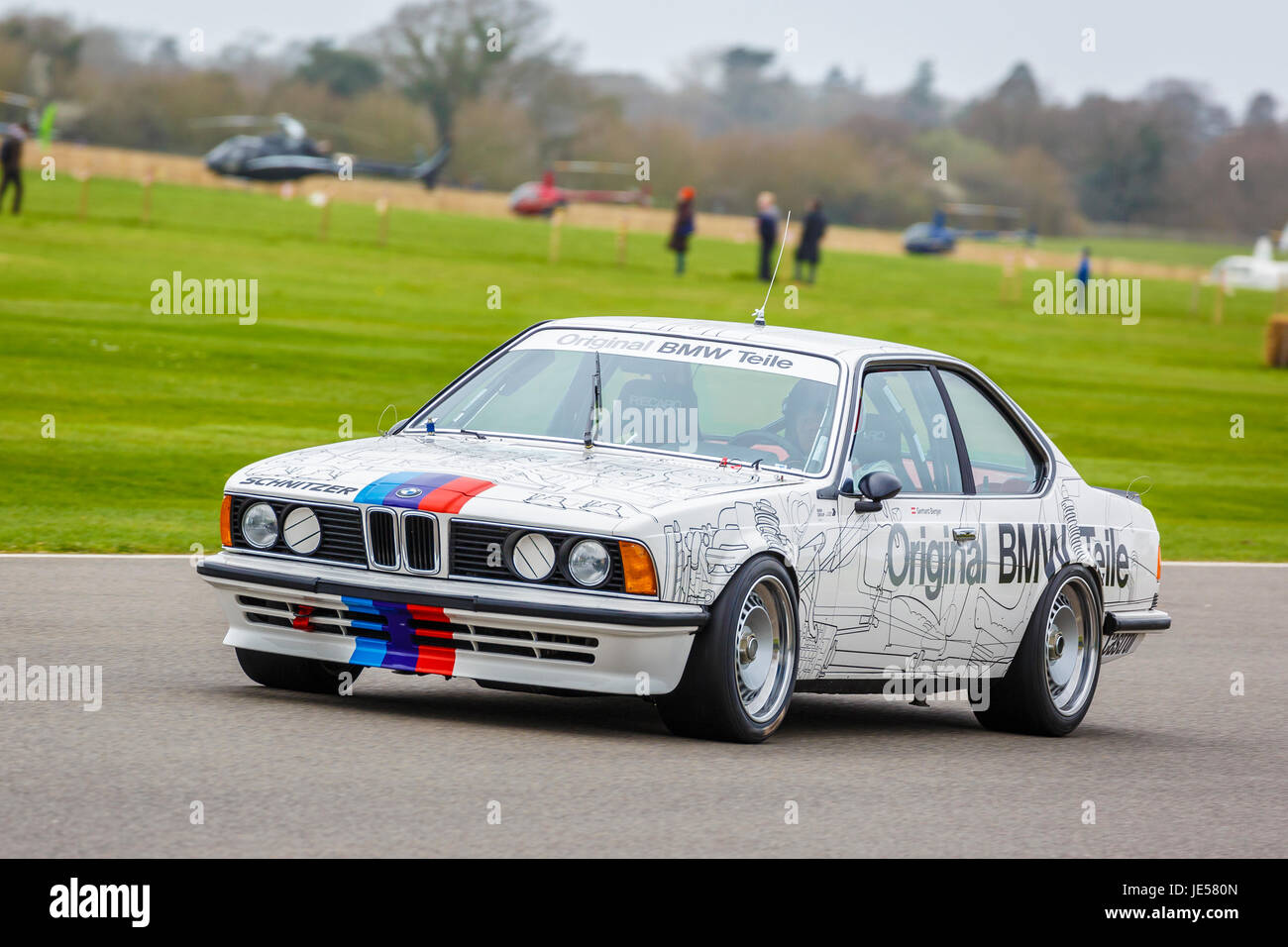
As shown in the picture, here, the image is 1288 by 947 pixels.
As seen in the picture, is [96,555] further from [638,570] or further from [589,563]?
[638,570]

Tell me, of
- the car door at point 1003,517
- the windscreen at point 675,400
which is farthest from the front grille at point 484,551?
the car door at point 1003,517

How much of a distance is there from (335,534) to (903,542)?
7.41 ft

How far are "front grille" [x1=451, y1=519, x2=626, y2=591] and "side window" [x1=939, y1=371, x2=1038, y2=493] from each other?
7.72ft

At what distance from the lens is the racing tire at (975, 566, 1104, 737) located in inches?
355

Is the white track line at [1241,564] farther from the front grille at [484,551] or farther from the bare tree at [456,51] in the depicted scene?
the bare tree at [456,51]

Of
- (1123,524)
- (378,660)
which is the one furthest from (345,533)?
(1123,524)

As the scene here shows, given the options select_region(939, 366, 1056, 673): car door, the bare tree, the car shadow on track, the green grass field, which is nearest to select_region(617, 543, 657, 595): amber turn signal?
the car shadow on track

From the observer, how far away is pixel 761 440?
8617 mm

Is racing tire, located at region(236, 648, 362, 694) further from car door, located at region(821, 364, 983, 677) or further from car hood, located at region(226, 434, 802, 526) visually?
car door, located at region(821, 364, 983, 677)

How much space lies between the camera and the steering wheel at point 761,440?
335 inches

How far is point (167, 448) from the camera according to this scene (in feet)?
62.8

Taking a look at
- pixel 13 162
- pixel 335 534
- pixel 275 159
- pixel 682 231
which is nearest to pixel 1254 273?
pixel 275 159

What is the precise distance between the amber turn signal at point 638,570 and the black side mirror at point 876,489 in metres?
1.17
